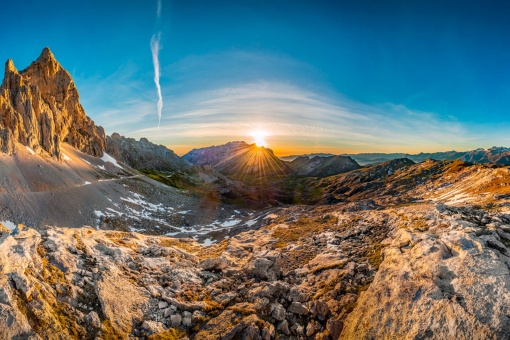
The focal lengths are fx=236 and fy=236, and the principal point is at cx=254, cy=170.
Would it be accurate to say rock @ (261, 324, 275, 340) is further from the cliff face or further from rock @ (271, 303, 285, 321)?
the cliff face

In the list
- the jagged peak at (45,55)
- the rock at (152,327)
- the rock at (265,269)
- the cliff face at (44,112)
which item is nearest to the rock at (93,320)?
the rock at (152,327)

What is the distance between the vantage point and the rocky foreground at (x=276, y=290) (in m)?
10.1

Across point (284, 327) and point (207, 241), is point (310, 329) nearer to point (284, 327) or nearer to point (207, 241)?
point (284, 327)

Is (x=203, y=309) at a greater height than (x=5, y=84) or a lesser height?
lesser

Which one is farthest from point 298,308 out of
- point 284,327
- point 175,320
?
point 175,320

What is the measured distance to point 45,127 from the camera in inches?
3002

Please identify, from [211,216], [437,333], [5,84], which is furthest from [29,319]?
[5,84]

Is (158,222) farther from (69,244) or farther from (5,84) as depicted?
(5,84)

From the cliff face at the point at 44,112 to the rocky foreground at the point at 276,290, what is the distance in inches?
2691

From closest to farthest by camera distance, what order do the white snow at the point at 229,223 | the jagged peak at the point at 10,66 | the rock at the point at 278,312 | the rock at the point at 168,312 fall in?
the rock at the point at 168,312
the rock at the point at 278,312
the white snow at the point at 229,223
the jagged peak at the point at 10,66

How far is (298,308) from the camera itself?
46.3ft

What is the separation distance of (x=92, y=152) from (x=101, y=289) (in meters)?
119

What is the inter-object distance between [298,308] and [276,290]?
7.06ft

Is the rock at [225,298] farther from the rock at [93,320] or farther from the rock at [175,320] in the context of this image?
the rock at [93,320]
